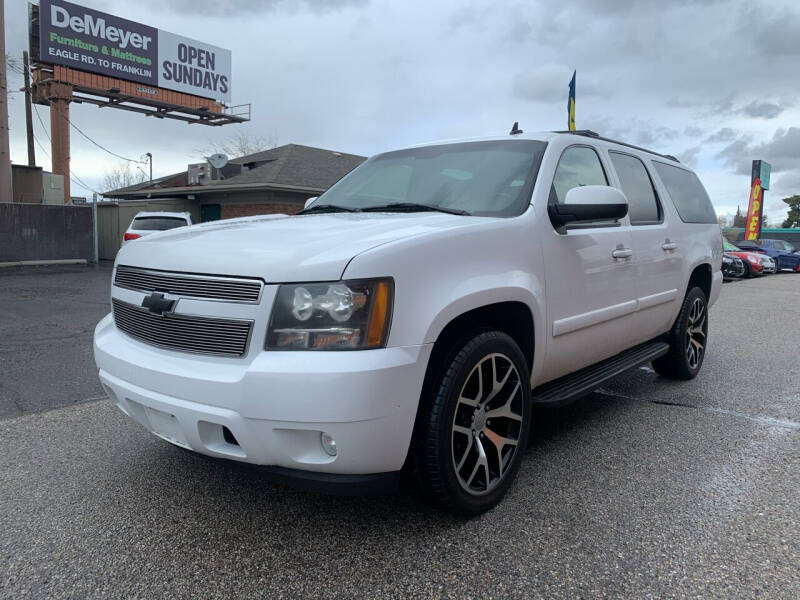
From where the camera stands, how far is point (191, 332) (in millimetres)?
2480

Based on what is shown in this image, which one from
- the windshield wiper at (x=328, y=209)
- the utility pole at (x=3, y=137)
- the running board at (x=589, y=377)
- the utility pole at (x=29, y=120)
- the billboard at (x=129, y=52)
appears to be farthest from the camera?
the utility pole at (x=29, y=120)

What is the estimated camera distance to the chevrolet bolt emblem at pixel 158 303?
2.54 metres

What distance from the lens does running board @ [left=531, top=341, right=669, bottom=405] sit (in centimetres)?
329

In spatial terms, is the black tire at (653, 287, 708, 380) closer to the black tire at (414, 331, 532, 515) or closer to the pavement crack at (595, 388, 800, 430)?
the pavement crack at (595, 388, 800, 430)

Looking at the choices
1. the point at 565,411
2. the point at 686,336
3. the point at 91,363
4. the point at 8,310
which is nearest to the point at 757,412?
the point at 686,336

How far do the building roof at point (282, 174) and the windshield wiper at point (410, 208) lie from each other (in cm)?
1713

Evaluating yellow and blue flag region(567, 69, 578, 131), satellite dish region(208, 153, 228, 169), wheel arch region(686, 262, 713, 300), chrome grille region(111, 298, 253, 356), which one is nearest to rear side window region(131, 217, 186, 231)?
satellite dish region(208, 153, 228, 169)

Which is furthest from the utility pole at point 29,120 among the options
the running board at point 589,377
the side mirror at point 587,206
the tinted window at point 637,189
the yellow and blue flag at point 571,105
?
the side mirror at point 587,206

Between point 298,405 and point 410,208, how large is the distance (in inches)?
60.2

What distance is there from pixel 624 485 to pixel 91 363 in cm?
486

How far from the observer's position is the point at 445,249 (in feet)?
8.40

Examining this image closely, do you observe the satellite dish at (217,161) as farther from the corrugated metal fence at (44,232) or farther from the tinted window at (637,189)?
the tinted window at (637,189)

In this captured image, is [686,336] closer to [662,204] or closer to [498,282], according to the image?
[662,204]

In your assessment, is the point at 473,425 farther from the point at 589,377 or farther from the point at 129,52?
the point at 129,52
